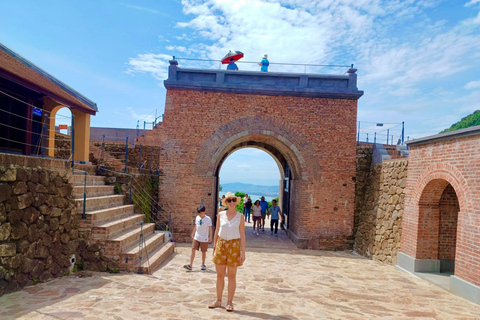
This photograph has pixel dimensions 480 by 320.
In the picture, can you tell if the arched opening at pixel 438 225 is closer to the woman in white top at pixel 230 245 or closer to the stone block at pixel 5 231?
the woman in white top at pixel 230 245

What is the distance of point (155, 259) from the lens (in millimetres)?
7273

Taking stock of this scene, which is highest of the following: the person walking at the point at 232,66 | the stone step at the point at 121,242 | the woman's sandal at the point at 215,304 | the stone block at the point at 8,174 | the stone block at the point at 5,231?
the person walking at the point at 232,66

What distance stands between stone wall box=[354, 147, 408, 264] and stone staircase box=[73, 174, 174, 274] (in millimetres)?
6384

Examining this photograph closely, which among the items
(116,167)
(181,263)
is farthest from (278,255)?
(116,167)

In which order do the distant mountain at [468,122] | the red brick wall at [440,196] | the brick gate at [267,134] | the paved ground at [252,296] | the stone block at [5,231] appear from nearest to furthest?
the paved ground at [252,296], the stone block at [5,231], the red brick wall at [440,196], the brick gate at [267,134], the distant mountain at [468,122]

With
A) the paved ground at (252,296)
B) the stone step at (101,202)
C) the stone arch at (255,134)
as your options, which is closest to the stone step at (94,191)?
the stone step at (101,202)

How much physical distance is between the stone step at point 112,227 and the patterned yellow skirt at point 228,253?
10.3ft

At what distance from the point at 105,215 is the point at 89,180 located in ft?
5.14

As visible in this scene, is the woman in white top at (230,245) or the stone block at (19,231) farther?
the stone block at (19,231)

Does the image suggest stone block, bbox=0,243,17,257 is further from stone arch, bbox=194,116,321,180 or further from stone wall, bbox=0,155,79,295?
stone arch, bbox=194,116,321,180

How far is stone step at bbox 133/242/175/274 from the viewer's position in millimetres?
6637

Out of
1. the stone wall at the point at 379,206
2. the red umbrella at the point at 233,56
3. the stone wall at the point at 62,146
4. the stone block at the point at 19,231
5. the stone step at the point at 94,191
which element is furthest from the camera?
the red umbrella at the point at 233,56

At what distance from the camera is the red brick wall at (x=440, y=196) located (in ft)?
20.5

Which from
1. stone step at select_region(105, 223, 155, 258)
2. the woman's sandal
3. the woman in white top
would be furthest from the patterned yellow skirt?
stone step at select_region(105, 223, 155, 258)
